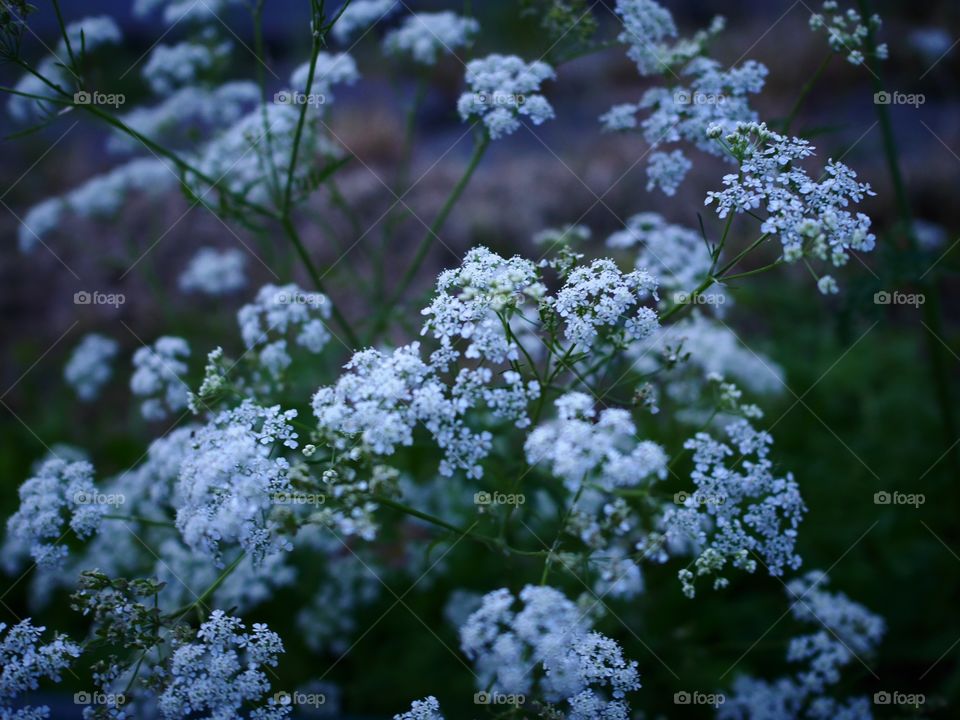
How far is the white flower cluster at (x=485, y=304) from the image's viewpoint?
2.56m

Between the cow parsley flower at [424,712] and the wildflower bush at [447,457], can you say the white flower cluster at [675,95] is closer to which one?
the wildflower bush at [447,457]

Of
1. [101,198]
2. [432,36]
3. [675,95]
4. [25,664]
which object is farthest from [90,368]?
[675,95]

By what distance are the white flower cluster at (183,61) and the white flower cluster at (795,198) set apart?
315 cm

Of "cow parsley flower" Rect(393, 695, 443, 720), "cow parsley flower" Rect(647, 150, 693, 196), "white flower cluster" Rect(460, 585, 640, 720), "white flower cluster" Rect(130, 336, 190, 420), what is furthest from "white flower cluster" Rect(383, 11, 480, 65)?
"cow parsley flower" Rect(393, 695, 443, 720)

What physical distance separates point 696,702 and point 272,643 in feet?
7.27

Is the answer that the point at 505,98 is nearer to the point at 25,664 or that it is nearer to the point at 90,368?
the point at 25,664

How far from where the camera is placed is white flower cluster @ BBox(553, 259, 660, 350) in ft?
8.61

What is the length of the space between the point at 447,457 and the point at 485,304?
550mm

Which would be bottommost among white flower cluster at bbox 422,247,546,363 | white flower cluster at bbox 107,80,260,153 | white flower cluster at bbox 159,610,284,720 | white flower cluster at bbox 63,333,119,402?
white flower cluster at bbox 159,610,284,720

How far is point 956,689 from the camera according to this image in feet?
12.4

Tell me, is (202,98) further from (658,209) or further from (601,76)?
(601,76)

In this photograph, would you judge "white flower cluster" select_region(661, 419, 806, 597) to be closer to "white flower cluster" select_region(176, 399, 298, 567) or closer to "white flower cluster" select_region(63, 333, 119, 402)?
"white flower cluster" select_region(176, 399, 298, 567)

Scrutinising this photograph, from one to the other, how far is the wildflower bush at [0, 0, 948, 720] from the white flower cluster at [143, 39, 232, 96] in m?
0.02

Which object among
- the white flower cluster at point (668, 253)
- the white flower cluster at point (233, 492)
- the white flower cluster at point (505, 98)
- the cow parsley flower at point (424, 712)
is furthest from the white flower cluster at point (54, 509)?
the white flower cluster at point (668, 253)
